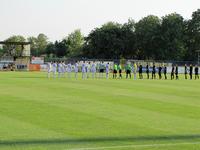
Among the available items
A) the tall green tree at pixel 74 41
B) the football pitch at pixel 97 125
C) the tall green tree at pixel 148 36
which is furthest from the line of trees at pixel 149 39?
the football pitch at pixel 97 125

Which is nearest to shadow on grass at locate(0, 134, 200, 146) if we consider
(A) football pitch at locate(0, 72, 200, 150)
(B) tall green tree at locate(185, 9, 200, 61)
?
(A) football pitch at locate(0, 72, 200, 150)

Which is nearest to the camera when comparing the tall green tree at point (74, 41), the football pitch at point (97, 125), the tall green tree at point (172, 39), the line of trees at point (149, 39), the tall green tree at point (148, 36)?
the football pitch at point (97, 125)

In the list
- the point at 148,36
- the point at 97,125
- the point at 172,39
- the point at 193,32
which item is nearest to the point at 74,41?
the point at 148,36

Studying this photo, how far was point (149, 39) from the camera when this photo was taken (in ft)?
421

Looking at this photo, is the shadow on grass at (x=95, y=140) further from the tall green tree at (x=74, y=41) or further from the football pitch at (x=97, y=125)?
the tall green tree at (x=74, y=41)

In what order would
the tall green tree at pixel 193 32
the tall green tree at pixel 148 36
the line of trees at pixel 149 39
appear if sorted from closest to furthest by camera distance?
the line of trees at pixel 149 39, the tall green tree at pixel 148 36, the tall green tree at pixel 193 32

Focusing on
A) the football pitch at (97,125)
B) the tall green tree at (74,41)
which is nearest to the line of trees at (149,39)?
the tall green tree at (74,41)

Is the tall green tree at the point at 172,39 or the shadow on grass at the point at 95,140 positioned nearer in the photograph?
the shadow on grass at the point at 95,140

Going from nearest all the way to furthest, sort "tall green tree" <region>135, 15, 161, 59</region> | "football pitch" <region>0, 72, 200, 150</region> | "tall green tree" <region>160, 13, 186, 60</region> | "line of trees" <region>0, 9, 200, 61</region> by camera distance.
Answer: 1. "football pitch" <region>0, 72, 200, 150</region>
2. "tall green tree" <region>160, 13, 186, 60</region>
3. "line of trees" <region>0, 9, 200, 61</region>
4. "tall green tree" <region>135, 15, 161, 59</region>

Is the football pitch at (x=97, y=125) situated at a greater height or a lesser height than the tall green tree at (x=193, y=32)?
lesser

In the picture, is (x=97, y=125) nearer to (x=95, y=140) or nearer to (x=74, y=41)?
(x=95, y=140)

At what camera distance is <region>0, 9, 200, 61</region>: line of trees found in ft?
411

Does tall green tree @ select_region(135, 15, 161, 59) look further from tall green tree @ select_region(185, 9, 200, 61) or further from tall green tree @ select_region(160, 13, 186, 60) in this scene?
tall green tree @ select_region(185, 9, 200, 61)

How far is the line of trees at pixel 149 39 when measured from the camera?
125 m
